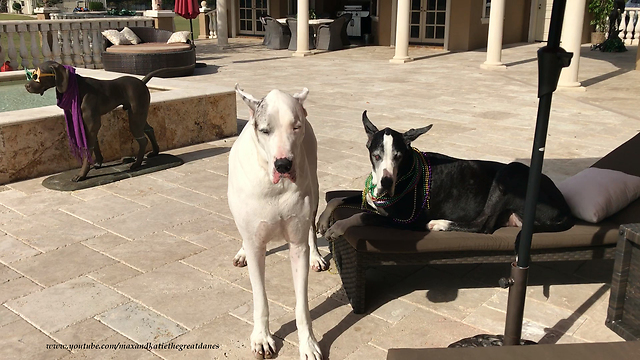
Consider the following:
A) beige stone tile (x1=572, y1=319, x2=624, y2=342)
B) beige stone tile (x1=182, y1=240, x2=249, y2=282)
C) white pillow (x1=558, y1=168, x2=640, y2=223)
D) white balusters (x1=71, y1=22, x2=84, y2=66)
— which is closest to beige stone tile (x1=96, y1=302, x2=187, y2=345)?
beige stone tile (x1=182, y1=240, x2=249, y2=282)

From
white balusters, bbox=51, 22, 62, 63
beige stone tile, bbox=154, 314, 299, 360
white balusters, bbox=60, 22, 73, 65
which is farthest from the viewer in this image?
white balusters, bbox=60, 22, 73, 65

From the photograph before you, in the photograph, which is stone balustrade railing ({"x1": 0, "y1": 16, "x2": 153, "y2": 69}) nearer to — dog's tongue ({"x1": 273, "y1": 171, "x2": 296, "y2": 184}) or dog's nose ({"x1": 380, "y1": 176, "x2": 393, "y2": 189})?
dog's nose ({"x1": 380, "y1": 176, "x2": 393, "y2": 189})

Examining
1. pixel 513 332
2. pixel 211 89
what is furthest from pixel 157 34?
pixel 513 332

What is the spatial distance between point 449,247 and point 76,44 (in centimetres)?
1273

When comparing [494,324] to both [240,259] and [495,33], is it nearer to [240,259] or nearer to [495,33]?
[240,259]

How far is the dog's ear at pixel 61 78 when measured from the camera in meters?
5.52

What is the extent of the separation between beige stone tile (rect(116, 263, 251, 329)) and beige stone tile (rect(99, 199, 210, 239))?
81 centimetres

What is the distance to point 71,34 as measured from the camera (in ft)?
44.7

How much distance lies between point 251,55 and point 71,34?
6.09 metres

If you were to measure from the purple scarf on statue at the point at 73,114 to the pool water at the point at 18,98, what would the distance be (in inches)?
111

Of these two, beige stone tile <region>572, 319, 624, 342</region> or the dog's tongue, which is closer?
the dog's tongue

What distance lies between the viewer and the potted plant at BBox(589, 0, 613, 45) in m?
20.5

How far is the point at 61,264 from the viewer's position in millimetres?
4254

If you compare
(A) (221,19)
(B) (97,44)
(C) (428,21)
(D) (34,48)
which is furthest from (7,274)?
(C) (428,21)
